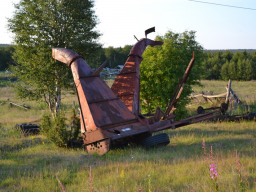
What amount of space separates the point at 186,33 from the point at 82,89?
1731 cm

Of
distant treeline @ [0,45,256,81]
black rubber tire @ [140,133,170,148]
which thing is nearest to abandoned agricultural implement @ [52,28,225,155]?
black rubber tire @ [140,133,170,148]

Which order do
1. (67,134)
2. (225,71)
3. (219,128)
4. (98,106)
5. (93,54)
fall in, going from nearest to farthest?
(98,106) → (67,134) → (219,128) → (93,54) → (225,71)

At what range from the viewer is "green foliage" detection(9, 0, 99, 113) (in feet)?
52.1

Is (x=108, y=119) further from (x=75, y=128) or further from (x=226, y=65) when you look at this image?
(x=226, y=65)

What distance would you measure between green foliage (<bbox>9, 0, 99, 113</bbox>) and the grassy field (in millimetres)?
6027

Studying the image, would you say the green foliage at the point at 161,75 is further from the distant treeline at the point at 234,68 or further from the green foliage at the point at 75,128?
the distant treeline at the point at 234,68

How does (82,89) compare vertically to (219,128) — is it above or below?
above

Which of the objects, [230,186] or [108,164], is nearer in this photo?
[230,186]

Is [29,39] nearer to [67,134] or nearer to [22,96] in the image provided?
[22,96]

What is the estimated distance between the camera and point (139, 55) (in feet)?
38.8

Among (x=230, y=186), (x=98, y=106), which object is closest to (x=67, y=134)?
(x=98, y=106)

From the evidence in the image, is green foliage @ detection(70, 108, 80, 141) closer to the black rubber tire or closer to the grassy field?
the grassy field

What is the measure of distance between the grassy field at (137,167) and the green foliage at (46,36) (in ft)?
19.8

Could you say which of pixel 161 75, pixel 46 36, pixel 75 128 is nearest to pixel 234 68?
pixel 161 75
